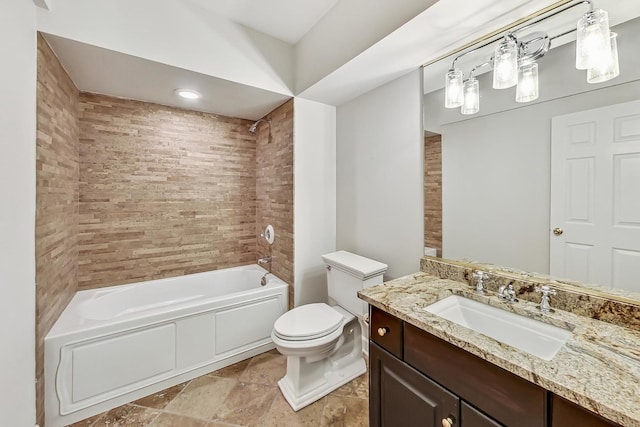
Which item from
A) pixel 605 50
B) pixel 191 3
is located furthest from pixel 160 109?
pixel 605 50

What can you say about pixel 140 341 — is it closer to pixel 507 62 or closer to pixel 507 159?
pixel 507 159

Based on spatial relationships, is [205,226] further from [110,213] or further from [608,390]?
[608,390]

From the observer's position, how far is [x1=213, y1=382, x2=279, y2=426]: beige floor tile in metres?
1.55

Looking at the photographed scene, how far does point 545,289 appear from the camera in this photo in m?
1.10

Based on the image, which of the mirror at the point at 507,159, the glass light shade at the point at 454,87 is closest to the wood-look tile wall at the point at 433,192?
the mirror at the point at 507,159

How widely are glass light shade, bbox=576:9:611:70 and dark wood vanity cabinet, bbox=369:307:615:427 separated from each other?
1.24 m

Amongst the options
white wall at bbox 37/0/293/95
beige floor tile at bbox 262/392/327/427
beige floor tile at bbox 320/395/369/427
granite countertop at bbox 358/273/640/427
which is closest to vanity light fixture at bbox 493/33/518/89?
granite countertop at bbox 358/273/640/427

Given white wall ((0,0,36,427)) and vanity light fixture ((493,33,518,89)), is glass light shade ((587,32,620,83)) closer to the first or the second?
vanity light fixture ((493,33,518,89))

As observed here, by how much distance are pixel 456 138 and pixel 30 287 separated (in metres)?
2.51

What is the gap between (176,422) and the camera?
5.02ft

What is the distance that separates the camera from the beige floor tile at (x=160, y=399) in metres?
1.67

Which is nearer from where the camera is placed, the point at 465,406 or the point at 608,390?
the point at 608,390

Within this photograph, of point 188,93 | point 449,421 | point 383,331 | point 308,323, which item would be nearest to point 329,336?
point 308,323

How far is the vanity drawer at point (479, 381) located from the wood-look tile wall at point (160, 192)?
2351mm
